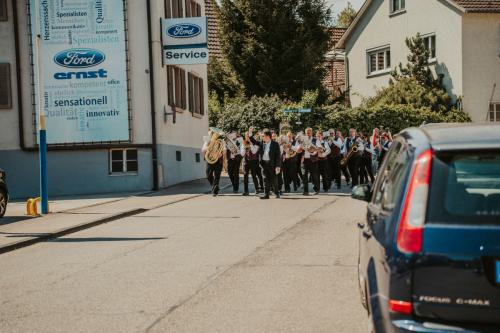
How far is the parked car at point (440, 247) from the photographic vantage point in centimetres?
407

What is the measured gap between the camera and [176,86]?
91.5 feet

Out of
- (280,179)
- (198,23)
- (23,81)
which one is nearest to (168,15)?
(198,23)

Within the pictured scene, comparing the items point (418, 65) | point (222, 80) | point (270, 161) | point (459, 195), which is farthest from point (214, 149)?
point (222, 80)

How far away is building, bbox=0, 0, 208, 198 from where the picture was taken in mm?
24531

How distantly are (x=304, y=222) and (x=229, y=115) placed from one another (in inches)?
855

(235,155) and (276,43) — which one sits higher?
(276,43)

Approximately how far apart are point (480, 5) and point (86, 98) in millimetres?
21088

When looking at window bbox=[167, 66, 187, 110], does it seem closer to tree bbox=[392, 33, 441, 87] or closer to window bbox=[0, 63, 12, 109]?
window bbox=[0, 63, 12, 109]

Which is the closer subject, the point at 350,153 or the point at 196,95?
the point at 350,153

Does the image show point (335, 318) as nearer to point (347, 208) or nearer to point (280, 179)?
point (347, 208)

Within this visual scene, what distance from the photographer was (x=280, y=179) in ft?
75.7

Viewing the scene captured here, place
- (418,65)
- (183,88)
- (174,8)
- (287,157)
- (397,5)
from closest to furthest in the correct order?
1. (287,157)
2. (174,8)
3. (183,88)
4. (418,65)
5. (397,5)

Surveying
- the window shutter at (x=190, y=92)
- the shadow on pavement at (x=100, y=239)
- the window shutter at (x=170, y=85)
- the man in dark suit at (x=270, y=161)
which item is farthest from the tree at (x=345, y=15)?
the shadow on pavement at (x=100, y=239)

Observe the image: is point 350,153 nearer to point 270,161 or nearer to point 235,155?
point 235,155
